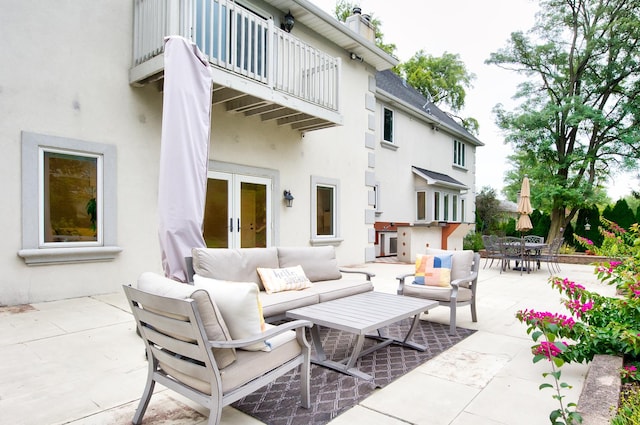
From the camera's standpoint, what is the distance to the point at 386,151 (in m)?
13.2

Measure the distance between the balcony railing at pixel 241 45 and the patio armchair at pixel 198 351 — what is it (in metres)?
4.59

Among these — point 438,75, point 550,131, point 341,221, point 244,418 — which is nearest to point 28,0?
point 244,418

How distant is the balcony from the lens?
5.62 meters

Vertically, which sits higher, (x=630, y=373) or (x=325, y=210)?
(x=325, y=210)

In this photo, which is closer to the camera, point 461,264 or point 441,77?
point 461,264

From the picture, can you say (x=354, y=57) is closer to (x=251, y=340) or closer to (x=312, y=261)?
(x=312, y=261)

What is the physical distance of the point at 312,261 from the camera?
5012 millimetres

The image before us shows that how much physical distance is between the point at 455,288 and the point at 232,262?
270cm

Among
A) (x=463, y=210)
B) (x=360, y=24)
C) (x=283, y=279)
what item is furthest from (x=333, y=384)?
(x=463, y=210)

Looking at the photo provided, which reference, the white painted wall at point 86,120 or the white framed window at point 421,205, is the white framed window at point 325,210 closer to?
the white painted wall at point 86,120

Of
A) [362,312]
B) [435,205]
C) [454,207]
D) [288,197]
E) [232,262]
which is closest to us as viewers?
[362,312]


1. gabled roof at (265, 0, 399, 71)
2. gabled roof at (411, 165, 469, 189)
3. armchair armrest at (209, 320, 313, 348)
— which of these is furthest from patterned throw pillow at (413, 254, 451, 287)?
gabled roof at (411, 165, 469, 189)

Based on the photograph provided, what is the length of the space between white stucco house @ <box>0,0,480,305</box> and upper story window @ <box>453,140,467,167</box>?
10.6 m

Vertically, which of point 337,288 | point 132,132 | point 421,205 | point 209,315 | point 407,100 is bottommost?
point 337,288
